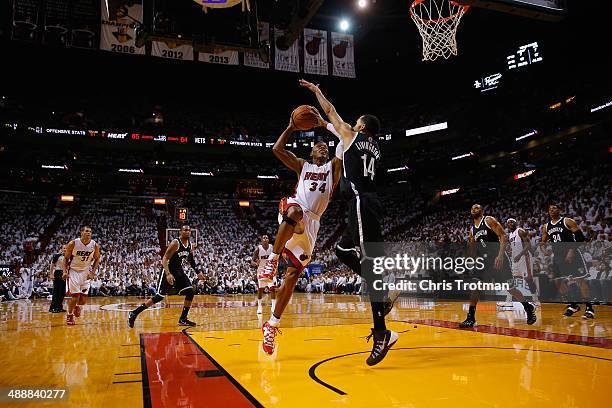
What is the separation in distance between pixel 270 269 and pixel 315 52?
16276 mm

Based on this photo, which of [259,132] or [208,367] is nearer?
[208,367]

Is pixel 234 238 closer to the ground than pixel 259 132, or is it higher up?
closer to the ground

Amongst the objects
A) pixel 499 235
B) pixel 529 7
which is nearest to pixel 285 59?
pixel 499 235

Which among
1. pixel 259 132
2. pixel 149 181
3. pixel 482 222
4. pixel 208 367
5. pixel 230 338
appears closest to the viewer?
pixel 208 367

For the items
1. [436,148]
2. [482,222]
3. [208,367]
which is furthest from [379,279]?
[436,148]

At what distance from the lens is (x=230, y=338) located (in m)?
5.74

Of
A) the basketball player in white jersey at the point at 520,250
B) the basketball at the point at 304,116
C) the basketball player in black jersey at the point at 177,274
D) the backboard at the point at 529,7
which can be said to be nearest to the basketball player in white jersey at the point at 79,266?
the basketball player in black jersey at the point at 177,274

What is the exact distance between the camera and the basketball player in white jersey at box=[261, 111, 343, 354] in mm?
4258

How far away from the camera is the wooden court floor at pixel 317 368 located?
9.11 feet

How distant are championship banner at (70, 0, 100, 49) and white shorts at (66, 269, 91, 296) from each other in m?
10.1

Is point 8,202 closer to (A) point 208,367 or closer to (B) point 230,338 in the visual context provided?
(B) point 230,338

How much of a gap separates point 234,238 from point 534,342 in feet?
76.4

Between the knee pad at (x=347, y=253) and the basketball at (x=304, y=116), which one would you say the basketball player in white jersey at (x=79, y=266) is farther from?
the knee pad at (x=347, y=253)

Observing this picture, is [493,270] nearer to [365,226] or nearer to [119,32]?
[365,226]
